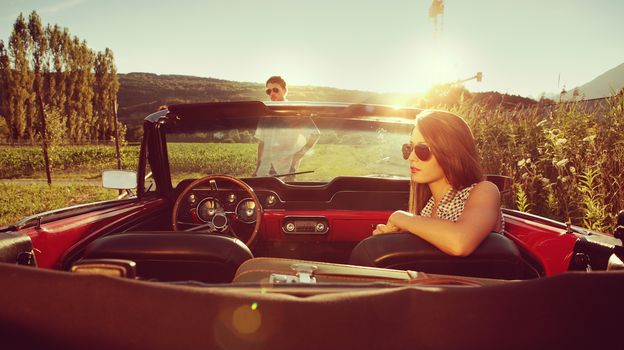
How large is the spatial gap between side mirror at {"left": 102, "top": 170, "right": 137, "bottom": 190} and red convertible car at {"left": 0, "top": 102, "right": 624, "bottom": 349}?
0.04 feet

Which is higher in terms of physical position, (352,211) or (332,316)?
(332,316)

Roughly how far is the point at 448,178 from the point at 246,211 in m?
1.78

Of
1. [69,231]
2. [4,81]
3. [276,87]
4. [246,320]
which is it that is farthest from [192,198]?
[4,81]

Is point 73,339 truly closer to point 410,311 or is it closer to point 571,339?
point 410,311

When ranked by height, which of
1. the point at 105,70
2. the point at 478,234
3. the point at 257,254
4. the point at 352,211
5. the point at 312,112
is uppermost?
the point at 105,70

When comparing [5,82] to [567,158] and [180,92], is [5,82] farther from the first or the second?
[180,92]

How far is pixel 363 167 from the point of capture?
12.4 ft

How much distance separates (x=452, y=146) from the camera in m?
2.11

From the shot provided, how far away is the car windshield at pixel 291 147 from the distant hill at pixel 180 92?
90062 millimetres

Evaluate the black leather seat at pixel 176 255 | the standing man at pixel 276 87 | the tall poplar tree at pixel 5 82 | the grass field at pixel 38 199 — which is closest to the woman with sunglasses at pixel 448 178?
the black leather seat at pixel 176 255

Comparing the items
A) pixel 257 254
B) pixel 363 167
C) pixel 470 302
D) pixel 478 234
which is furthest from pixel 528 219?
pixel 470 302

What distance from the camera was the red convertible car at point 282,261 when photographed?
72 centimetres

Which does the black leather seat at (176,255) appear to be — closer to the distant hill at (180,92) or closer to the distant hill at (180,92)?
the distant hill at (180,92)

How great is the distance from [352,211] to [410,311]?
104 inches
